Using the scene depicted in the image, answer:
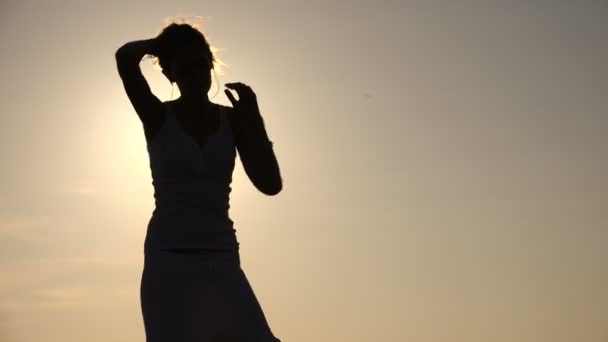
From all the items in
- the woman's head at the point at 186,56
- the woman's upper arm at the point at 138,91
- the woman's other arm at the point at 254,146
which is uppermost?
the woman's head at the point at 186,56

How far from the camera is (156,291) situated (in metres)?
4.73

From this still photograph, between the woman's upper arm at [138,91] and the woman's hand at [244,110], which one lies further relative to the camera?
the woman's hand at [244,110]

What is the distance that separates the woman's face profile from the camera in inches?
A: 201

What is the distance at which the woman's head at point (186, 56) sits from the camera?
16.7 feet

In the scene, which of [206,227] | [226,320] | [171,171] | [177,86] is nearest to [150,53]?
[177,86]

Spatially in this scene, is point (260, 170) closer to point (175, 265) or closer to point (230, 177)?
point (230, 177)

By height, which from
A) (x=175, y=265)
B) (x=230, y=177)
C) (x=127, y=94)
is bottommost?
(x=175, y=265)

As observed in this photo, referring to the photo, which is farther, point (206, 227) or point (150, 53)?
point (150, 53)

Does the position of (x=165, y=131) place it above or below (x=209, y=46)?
below

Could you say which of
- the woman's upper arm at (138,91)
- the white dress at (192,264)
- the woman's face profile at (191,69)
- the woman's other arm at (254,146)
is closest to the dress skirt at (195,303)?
the white dress at (192,264)

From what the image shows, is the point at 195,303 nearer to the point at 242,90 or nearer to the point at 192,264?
the point at 192,264

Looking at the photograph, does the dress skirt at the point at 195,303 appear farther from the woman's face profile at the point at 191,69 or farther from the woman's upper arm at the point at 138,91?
the woman's face profile at the point at 191,69

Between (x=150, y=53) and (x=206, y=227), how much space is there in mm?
1061

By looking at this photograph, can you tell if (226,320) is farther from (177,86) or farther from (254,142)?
(177,86)
